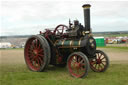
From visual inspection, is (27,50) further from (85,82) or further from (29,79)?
(85,82)

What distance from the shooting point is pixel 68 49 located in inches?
257

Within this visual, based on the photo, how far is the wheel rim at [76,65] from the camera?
226 inches

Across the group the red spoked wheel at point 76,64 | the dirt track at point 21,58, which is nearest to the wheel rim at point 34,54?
the red spoked wheel at point 76,64

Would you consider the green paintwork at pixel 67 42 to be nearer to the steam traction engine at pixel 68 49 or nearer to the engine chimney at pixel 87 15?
the steam traction engine at pixel 68 49

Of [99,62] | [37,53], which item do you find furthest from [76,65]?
[37,53]

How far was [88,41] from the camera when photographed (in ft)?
20.0

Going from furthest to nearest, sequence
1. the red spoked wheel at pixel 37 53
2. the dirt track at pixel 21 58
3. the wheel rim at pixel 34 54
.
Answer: the dirt track at pixel 21 58, the wheel rim at pixel 34 54, the red spoked wheel at pixel 37 53

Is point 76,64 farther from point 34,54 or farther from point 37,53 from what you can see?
point 34,54

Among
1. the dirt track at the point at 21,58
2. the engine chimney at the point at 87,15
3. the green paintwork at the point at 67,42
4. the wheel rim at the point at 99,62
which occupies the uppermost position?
the engine chimney at the point at 87,15

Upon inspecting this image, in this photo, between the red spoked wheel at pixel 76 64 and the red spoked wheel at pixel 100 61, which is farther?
the red spoked wheel at pixel 100 61

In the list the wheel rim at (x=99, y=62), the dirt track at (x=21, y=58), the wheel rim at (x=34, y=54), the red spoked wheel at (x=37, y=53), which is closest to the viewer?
the red spoked wheel at (x=37, y=53)

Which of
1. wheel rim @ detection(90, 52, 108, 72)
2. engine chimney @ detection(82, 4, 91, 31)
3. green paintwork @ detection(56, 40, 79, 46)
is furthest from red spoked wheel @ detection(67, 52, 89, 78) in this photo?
engine chimney @ detection(82, 4, 91, 31)

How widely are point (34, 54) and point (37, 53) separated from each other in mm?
243

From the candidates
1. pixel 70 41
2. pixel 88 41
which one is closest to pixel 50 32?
pixel 70 41
